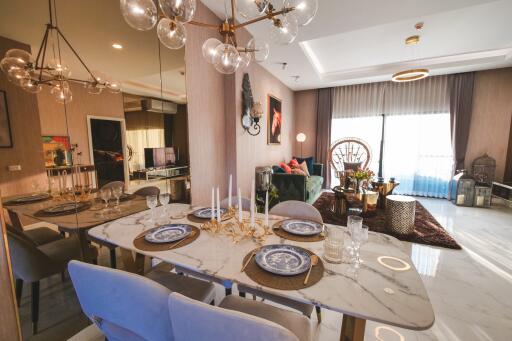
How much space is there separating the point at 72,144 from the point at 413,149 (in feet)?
20.2

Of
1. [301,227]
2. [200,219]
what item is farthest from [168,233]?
[301,227]

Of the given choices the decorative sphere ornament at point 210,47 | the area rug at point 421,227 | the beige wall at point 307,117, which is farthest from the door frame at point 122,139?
the beige wall at point 307,117

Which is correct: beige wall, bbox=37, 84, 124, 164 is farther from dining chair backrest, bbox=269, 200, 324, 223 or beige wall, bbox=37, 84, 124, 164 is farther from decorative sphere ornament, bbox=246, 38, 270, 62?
dining chair backrest, bbox=269, 200, 324, 223

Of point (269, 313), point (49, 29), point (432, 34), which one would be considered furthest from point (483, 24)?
point (49, 29)

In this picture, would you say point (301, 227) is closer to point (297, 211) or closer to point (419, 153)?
point (297, 211)

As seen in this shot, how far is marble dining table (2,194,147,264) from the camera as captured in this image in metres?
1.27

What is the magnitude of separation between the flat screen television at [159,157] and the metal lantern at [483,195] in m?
5.52

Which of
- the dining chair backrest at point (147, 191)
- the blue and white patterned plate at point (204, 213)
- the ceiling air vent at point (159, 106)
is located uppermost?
the ceiling air vent at point (159, 106)

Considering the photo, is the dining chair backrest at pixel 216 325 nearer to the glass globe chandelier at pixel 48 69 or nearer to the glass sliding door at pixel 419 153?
the glass globe chandelier at pixel 48 69

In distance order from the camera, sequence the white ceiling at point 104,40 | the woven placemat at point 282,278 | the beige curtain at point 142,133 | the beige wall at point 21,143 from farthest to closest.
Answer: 1. the beige curtain at point 142,133
2. the white ceiling at point 104,40
3. the beige wall at point 21,143
4. the woven placemat at point 282,278

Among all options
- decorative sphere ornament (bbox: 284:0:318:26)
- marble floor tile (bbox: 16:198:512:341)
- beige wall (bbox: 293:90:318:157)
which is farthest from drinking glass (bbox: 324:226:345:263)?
beige wall (bbox: 293:90:318:157)

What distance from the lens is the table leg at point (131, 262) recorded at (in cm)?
124

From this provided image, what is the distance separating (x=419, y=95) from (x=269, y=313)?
5849 mm

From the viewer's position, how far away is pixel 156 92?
7.25 feet
